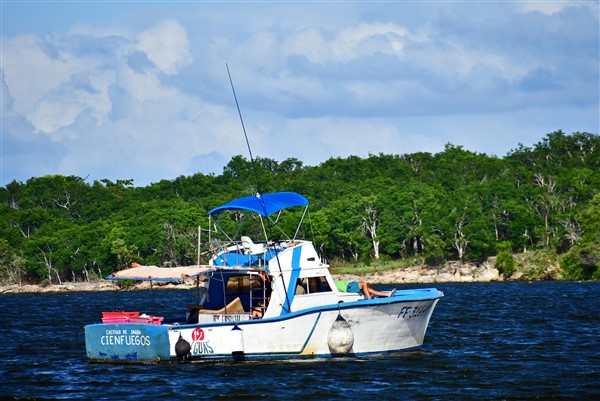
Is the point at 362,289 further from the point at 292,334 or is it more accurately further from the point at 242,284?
the point at 242,284

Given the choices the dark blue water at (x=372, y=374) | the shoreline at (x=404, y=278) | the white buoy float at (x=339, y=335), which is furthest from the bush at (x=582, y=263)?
the white buoy float at (x=339, y=335)

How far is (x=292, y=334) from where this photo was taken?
1275 inches

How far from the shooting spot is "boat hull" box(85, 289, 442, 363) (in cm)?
3212

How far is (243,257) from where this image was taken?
3528cm

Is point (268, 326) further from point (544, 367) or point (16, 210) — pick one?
point (16, 210)

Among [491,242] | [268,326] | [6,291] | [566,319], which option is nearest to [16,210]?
[6,291]

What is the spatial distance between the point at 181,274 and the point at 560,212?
3656 inches

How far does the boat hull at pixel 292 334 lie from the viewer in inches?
1265

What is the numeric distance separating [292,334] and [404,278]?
289ft

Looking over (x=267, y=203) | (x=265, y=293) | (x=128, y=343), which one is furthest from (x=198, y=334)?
(x=267, y=203)

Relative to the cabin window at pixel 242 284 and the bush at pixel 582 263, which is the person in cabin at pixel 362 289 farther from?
the bush at pixel 582 263

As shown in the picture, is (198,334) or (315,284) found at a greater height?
(315,284)

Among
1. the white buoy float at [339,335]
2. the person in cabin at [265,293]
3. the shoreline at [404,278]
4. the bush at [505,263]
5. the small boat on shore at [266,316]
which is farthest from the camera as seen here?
the shoreline at [404,278]

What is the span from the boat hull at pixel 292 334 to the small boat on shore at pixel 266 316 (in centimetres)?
3
